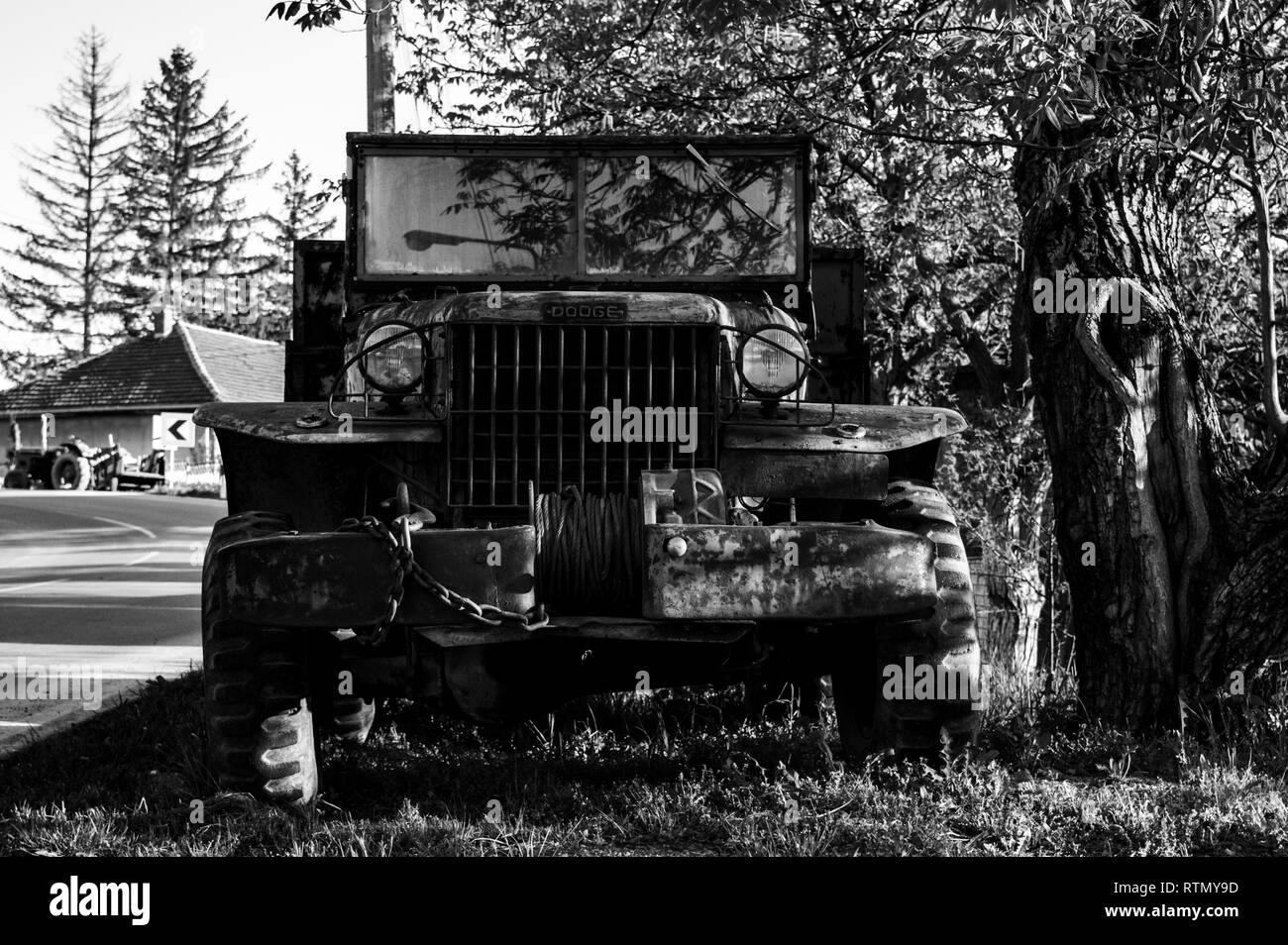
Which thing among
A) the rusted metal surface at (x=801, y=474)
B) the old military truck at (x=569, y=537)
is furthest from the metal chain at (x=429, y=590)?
the rusted metal surface at (x=801, y=474)

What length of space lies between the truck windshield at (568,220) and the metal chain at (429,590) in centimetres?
229

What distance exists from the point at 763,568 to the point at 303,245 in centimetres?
397

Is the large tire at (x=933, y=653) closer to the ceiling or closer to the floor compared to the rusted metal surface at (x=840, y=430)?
closer to the floor

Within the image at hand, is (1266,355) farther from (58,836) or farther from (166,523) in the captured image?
(166,523)

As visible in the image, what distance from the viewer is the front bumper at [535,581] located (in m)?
4.20

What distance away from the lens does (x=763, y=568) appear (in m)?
4.23

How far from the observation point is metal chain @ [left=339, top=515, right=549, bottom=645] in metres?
4.20

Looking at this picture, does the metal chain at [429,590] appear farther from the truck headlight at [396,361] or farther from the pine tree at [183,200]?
the pine tree at [183,200]

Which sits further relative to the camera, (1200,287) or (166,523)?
(166,523)

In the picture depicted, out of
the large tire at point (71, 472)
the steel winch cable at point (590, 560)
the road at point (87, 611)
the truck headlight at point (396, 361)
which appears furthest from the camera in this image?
the large tire at point (71, 472)

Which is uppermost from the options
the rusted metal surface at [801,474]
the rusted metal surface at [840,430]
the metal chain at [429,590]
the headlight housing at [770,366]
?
the headlight housing at [770,366]

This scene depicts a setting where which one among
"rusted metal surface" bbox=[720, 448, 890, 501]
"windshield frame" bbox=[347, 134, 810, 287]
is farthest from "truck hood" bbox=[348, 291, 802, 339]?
"windshield frame" bbox=[347, 134, 810, 287]

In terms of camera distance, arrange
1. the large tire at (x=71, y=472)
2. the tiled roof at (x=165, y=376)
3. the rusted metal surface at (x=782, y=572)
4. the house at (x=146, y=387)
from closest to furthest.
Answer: the rusted metal surface at (x=782, y=572) < the large tire at (x=71, y=472) < the house at (x=146, y=387) < the tiled roof at (x=165, y=376)
